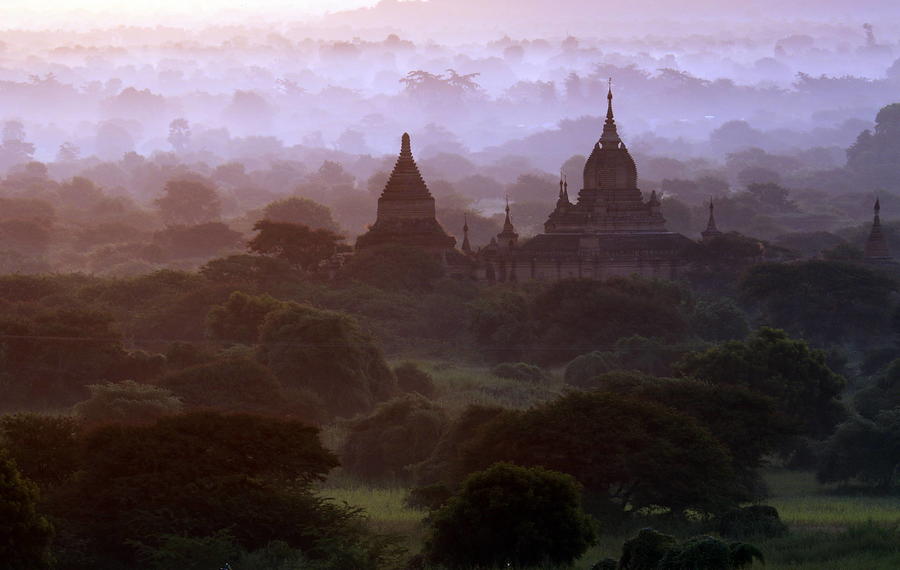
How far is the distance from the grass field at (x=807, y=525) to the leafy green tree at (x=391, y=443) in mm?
957

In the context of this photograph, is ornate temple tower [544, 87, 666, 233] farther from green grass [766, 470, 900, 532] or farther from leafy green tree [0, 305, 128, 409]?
green grass [766, 470, 900, 532]

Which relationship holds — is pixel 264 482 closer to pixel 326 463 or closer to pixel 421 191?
pixel 326 463

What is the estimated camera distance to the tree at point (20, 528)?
2195 centimetres

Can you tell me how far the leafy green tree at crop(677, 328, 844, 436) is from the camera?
36.9 meters

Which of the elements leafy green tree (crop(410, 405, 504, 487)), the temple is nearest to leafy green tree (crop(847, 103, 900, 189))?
the temple

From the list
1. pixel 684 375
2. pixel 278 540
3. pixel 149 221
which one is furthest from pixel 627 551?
pixel 149 221

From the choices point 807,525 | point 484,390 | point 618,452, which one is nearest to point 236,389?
point 484,390

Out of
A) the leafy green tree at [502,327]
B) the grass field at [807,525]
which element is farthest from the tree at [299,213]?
the grass field at [807,525]

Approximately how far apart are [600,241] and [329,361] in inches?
800

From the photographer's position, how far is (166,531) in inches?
966

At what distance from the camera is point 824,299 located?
172 ft

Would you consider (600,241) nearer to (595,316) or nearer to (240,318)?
(595,316)

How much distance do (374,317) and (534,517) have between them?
30.0 metres

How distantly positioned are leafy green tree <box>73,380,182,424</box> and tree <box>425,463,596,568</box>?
11.1 meters
